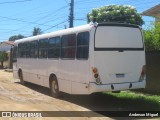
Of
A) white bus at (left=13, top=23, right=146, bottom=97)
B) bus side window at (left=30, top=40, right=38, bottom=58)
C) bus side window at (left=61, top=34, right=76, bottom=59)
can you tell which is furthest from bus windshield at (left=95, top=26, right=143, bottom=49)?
bus side window at (left=30, top=40, right=38, bottom=58)

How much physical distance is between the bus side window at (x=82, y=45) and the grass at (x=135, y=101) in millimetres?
2262

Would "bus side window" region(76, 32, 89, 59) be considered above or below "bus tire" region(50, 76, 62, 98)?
above

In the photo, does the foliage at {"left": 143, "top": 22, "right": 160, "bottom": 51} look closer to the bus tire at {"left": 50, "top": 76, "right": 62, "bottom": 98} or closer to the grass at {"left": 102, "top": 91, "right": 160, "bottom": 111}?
the grass at {"left": 102, "top": 91, "right": 160, "bottom": 111}

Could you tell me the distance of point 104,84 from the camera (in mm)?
12602

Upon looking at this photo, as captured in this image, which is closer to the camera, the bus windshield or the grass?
the bus windshield

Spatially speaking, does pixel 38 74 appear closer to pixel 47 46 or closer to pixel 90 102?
pixel 47 46

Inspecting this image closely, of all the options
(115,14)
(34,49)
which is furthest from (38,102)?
(115,14)

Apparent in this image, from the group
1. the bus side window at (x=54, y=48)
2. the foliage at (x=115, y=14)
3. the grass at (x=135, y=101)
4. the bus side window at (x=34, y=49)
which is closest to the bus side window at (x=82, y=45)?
the bus side window at (x=54, y=48)

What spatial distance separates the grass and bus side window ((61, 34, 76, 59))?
8.06ft

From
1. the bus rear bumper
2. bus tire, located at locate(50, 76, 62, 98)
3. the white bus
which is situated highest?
the white bus

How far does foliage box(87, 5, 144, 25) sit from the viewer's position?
35.5m

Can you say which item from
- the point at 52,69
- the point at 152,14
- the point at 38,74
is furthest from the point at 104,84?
the point at 152,14

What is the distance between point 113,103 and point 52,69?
3507 millimetres

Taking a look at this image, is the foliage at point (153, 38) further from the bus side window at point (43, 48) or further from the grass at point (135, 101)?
the bus side window at point (43, 48)
